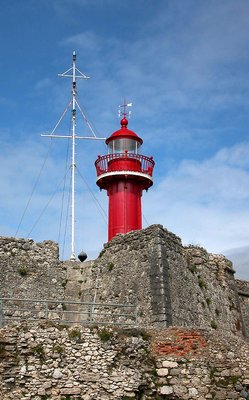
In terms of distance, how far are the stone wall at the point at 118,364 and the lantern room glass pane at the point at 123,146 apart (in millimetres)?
15936

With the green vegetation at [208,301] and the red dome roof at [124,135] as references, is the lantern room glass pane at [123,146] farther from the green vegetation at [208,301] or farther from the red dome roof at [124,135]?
the green vegetation at [208,301]

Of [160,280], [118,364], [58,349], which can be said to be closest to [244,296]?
[160,280]

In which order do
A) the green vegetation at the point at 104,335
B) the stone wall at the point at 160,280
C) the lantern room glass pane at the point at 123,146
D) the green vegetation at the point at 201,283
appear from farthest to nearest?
1. the lantern room glass pane at the point at 123,146
2. the green vegetation at the point at 201,283
3. the stone wall at the point at 160,280
4. the green vegetation at the point at 104,335

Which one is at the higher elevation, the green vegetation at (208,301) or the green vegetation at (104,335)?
the green vegetation at (208,301)

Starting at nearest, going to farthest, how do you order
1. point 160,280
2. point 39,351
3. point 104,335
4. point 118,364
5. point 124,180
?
point 39,351 → point 118,364 → point 104,335 → point 160,280 → point 124,180

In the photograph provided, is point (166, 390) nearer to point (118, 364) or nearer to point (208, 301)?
point (118, 364)

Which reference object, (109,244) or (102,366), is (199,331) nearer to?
(102,366)

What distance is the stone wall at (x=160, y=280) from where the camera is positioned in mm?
21953

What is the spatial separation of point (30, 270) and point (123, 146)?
407 inches

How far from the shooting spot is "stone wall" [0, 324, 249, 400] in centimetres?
1524

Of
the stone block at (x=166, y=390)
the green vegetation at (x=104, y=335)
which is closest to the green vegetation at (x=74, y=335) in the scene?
the green vegetation at (x=104, y=335)

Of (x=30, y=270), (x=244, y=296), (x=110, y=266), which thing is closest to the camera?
(x=30, y=270)

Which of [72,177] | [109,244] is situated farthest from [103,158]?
[109,244]

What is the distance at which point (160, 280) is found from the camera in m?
22.0
